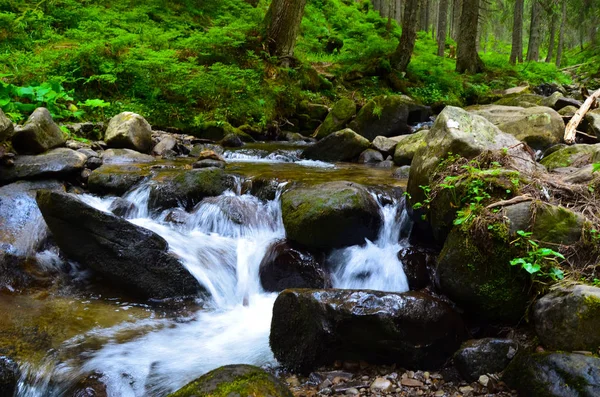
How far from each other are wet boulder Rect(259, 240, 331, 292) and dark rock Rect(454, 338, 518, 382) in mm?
1897

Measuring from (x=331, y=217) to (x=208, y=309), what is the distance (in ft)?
5.59

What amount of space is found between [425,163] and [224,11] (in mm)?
14214

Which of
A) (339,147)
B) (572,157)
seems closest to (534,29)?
(339,147)

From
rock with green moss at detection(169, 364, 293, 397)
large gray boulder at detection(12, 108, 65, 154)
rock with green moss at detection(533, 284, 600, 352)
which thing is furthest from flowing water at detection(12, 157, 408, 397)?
rock with green moss at detection(533, 284, 600, 352)

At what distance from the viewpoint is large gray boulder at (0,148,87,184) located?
6055 millimetres

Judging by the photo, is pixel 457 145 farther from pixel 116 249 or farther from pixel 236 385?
pixel 116 249

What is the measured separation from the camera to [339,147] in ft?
30.1

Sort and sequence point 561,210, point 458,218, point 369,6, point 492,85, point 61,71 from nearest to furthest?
point 561,210, point 458,218, point 61,71, point 492,85, point 369,6

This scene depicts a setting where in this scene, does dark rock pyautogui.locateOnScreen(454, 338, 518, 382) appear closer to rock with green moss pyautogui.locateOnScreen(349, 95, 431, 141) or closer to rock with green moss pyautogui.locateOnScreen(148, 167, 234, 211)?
rock with green moss pyautogui.locateOnScreen(148, 167, 234, 211)

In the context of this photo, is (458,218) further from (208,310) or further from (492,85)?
(492,85)

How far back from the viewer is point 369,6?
1287 inches

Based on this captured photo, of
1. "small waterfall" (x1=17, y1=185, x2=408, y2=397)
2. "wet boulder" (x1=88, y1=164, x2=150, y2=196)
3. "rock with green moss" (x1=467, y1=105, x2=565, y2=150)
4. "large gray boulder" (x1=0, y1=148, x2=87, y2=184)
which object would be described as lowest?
"small waterfall" (x1=17, y1=185, x2=408, y2=397)

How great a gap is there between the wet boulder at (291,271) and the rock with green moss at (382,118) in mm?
5958

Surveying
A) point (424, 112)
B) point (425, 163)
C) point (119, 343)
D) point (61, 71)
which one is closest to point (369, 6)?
point (424, 112)
